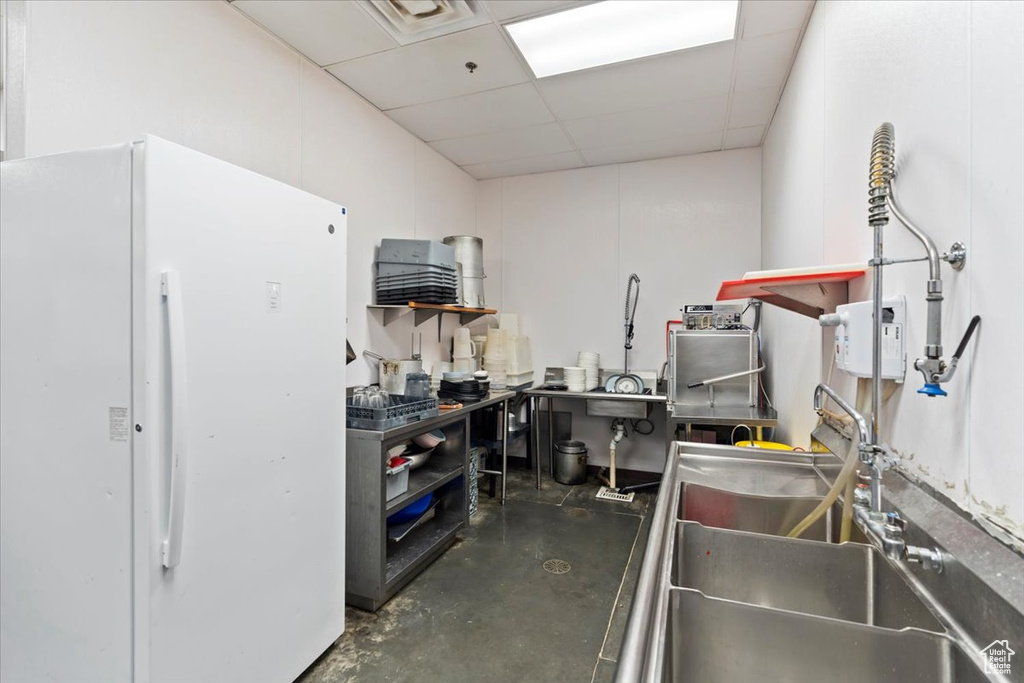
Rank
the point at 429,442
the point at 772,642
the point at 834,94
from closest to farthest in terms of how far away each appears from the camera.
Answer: the point at 772,642 → the point at 834,94 → the point at 429,442

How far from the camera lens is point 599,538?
9.35ft

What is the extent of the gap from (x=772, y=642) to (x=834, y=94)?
1.88 m

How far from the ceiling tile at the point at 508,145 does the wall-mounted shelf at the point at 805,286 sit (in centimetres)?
229

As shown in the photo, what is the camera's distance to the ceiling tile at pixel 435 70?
2.37m

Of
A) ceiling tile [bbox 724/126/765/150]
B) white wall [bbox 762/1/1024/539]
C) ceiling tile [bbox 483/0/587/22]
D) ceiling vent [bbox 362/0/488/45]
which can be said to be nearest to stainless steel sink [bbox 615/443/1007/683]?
white wall [bbox 762/1/1024/539]

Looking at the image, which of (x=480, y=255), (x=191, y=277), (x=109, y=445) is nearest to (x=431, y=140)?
(x=480, y=255)

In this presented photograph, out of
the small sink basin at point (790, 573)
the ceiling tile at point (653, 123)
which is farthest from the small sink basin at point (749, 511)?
the ceiling tile at point (653, 123)

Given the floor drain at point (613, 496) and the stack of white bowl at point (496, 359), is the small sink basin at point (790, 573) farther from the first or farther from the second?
the stack of white bowl at point (496, 359)

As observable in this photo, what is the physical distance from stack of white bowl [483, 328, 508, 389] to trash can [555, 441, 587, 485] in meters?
0.77

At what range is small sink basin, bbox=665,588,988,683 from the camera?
0.69 m

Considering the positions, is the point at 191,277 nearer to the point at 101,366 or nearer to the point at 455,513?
the point at 101,366

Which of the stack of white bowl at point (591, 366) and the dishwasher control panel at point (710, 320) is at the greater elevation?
the dishwasher control panel at point (710, 320)
